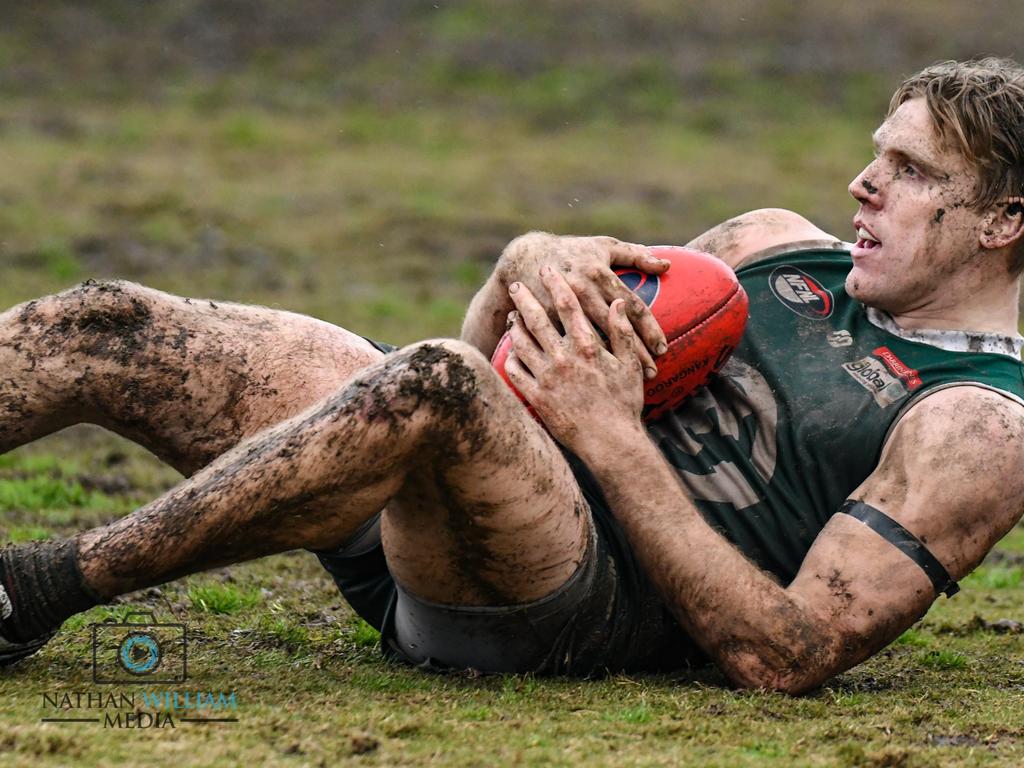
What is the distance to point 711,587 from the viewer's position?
400 centimetres

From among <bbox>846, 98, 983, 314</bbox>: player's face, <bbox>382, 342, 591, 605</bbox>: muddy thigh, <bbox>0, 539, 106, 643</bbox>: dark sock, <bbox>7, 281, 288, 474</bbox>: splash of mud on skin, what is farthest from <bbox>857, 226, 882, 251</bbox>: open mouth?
<bbox>0, 539, 106, 643</bbox>: dark sock

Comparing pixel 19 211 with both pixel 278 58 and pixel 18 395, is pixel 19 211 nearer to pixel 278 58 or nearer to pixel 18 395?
pixel 278 58

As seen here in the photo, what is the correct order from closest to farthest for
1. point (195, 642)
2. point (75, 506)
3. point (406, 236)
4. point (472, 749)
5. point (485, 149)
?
point (472, 749), point (195, 642), point (75, 506), point (406, 236), point (485, 149)

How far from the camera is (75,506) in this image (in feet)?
22.5

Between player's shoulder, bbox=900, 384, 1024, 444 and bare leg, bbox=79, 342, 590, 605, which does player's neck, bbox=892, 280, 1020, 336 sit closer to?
player's shoulder, bbox=900, 384, 1024, 444

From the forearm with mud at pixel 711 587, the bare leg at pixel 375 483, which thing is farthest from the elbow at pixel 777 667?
the bare leg at pixel 375 483

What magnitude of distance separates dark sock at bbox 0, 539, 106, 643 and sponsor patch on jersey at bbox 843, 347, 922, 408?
7.08 feet

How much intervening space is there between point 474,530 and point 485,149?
12780 millimetres

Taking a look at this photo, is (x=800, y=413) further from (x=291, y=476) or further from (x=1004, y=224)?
(x=291, y=476)

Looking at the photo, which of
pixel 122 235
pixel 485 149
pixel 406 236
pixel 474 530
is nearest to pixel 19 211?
pixel 122 235

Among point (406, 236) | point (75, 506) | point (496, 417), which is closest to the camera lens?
point (496, 417)

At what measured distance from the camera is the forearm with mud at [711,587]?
13.1 ft

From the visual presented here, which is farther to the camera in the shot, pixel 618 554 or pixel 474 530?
pixel 618 554

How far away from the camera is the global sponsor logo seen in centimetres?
429
